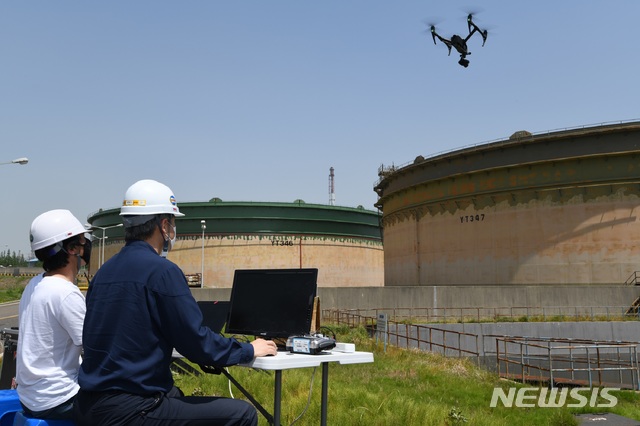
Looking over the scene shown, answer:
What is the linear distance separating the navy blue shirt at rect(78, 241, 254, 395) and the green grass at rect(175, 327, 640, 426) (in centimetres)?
369

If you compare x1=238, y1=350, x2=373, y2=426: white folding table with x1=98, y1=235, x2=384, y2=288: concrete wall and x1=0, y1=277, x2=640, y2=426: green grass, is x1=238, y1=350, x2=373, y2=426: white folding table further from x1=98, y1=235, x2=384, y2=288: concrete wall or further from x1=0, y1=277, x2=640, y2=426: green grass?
x1=98, y1=235, x2=384, y2=288: concrete wall

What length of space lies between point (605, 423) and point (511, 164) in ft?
102

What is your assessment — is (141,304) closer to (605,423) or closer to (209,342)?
(209,342)

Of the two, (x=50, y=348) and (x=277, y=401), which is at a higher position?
(x=50, y=348)

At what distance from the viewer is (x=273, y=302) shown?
457 cm

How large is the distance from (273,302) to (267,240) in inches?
2323

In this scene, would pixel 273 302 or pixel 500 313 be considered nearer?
pixel 273 302

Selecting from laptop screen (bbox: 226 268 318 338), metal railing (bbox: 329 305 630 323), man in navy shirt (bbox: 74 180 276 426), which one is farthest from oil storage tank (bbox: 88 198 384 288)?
man in navy shirt (bbox: 74 180 276 426)

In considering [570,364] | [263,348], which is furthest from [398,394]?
[570,364]

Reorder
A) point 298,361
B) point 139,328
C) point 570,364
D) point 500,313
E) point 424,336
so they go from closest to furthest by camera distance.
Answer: point 139,328, point 298,361, point 570,364, point 424,336, point 500,313

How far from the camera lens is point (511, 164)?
38188mm

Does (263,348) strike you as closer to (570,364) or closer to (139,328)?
(139,328)

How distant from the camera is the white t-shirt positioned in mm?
3801

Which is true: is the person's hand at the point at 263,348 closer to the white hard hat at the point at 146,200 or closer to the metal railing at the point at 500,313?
the white hard hat at the point at 146,200
